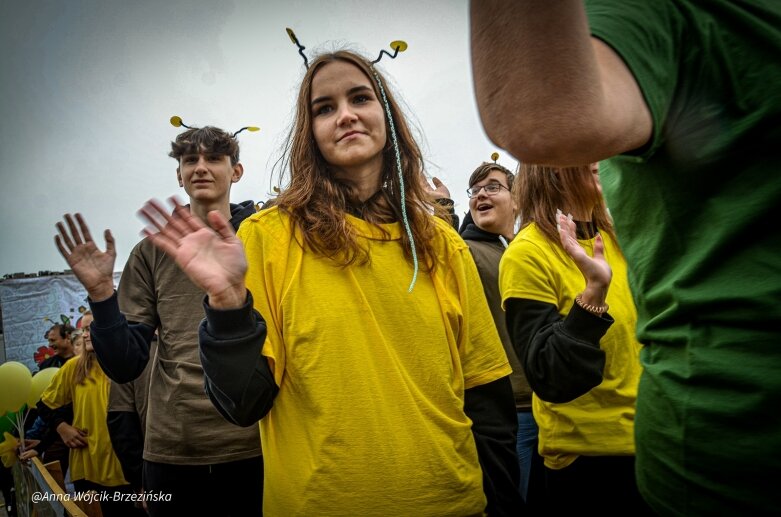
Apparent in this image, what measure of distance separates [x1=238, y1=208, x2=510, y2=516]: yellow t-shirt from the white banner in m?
12.3

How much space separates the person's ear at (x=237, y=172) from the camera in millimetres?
3148

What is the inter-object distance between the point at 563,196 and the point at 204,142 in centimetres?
211

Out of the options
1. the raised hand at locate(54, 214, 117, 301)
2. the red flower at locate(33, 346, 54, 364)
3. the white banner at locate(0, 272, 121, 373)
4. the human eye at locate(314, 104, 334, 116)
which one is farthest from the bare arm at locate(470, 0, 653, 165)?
the white banner at locate(0, 272, 121, 373)

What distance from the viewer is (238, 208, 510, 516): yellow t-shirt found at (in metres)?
1.31

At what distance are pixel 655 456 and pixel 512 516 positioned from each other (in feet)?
2.86

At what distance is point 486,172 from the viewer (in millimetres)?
3686

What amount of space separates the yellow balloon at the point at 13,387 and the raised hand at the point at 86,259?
13.4 feet

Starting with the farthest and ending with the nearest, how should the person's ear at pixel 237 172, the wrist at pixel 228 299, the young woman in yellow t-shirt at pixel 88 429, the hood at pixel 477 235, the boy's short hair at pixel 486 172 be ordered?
the young woman in yellow t-shirt at pixel 88 429
the boy's short hair at pixel 486 172
the hood at pixel 477 235
the person's ear at pixel 237 172
the wrist at pixel 228 299

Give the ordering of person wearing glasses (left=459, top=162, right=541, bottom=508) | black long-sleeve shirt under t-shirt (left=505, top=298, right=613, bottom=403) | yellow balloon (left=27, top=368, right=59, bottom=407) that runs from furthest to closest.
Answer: yellow balloon (left=27, top=368, right=59, bottom=407) < person wearing glasses (left=459, top=162, right=541, bottom=508) < black long-sleeve shirt under t-shirt (left=505, top=298, right=613, bottom=403)

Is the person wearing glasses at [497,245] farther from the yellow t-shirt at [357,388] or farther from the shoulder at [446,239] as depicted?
the yellow t-shirt at [357,388]

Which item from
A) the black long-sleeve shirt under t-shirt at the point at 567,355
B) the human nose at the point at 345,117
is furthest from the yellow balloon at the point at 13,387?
the black long-sleeve shirt under t-shirt at the point at 567,355

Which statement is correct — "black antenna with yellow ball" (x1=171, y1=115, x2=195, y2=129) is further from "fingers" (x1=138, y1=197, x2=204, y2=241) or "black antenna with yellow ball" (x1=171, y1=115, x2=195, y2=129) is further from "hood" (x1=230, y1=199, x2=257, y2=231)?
"fingers" (x1=138, y1=197, x2=204, y2=241)

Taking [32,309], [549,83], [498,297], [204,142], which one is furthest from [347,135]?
[32,309]

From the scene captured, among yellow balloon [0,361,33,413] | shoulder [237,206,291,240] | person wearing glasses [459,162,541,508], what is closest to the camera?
shoulder [237,206,291,240]
